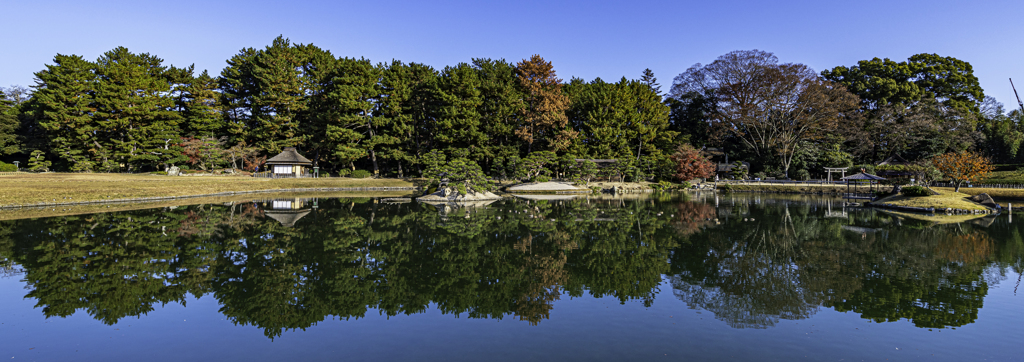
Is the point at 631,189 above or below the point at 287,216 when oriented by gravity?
above

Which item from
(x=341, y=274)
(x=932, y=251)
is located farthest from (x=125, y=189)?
(x=932, y=251)

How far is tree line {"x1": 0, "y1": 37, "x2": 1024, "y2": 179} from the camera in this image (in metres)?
41.9

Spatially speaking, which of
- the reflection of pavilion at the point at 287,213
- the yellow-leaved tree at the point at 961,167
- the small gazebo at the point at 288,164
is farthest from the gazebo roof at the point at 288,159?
the yellow-leaved tree at the point at 961,167

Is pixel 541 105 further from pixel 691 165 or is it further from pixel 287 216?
pixel 287 216

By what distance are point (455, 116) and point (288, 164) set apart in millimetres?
16938

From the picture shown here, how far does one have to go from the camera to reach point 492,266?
9.97m

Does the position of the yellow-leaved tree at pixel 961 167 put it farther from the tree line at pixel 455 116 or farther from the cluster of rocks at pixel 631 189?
the cluster of rocks at pixel 631 189

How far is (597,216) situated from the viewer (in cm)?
1967

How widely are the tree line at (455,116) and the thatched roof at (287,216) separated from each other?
20.5 meters

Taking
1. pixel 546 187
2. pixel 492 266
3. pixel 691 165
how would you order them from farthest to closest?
pixel 691 165 < pixel 546 187 < pixel 492 266

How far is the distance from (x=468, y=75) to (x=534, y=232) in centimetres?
3003

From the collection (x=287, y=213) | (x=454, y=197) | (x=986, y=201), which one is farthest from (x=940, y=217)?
(x=287, y=213)

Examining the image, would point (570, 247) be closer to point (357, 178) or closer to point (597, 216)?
point (597, 216)

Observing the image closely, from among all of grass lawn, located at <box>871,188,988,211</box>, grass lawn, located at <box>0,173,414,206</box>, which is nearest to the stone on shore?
grass lawn, located at <box>0,173,414,206</box>
